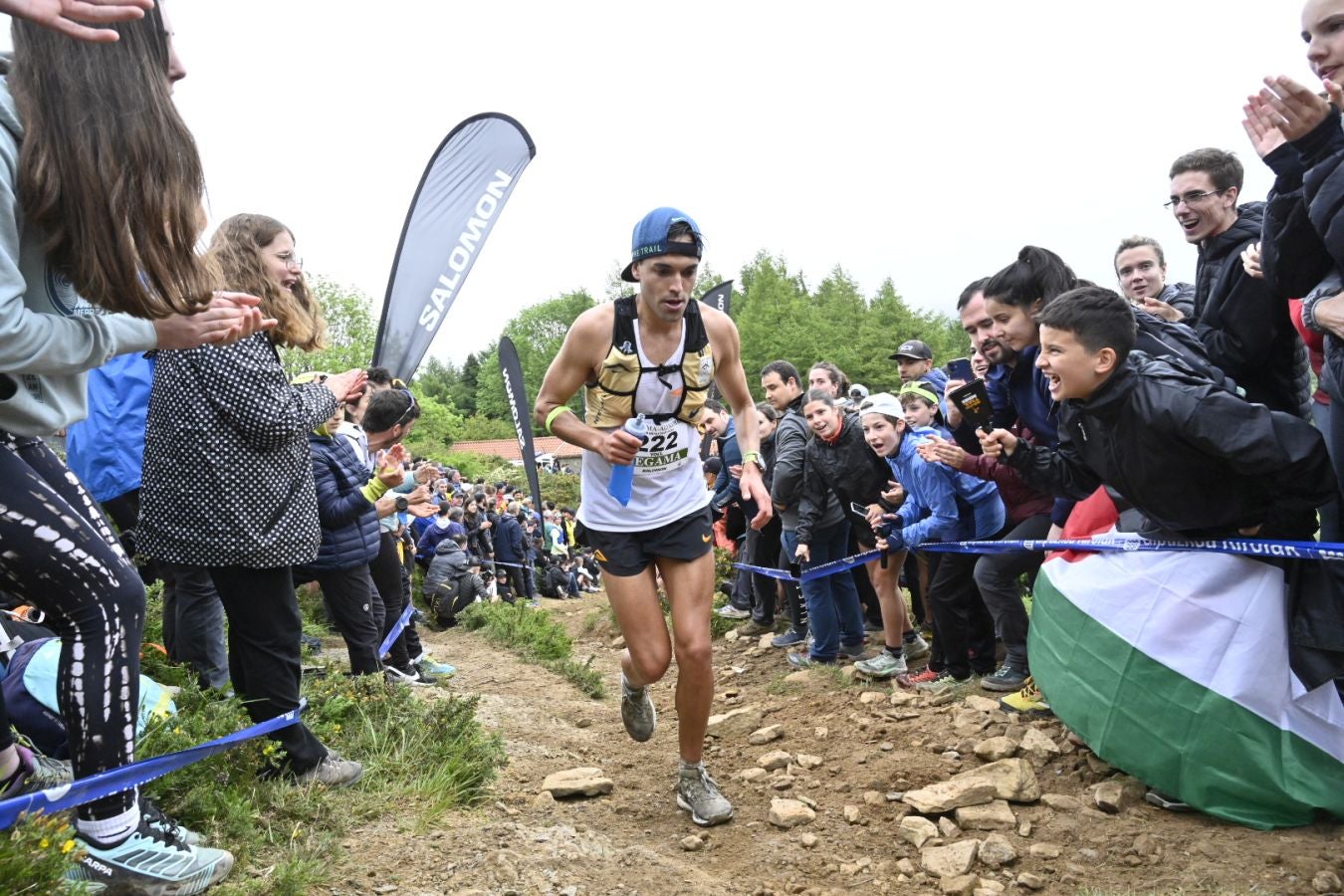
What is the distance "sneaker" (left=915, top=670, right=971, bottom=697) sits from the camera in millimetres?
5430

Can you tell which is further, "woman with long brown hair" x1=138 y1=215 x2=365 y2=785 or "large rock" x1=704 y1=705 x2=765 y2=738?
"large rock" x1=704 y1=705 x2=765 y2=738

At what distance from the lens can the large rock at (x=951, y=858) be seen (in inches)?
128

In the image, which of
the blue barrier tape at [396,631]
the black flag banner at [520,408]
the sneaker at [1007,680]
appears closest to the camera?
the sneaker at [1007,680]

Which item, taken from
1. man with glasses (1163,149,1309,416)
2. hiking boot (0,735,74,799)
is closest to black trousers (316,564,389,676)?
hiking boot (0,735,74,799)

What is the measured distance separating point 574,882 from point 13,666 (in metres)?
2.04

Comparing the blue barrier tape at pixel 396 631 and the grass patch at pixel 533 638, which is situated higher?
the blue barrier tape at pixel 396 631

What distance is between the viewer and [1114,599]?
3.53 metres

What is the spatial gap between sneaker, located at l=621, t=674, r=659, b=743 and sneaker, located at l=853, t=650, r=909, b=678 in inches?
85.3

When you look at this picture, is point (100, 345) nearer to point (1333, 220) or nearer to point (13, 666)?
point (13, 666)

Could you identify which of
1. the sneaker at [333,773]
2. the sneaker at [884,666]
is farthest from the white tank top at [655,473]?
the sneaker at [884,666]

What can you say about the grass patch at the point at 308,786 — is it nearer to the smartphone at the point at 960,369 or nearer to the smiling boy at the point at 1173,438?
the smiling boy at the point at 1173,438

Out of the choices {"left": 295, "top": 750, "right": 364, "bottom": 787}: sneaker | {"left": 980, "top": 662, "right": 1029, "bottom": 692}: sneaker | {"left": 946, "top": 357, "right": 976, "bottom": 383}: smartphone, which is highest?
{"left": 946, "top": 357, "right": 976, "bottom": 383}: smartphone

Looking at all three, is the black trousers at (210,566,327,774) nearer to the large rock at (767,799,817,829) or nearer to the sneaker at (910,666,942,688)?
the large rock at (767,799,817,829)

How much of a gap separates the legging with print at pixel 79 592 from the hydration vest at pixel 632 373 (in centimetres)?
211
